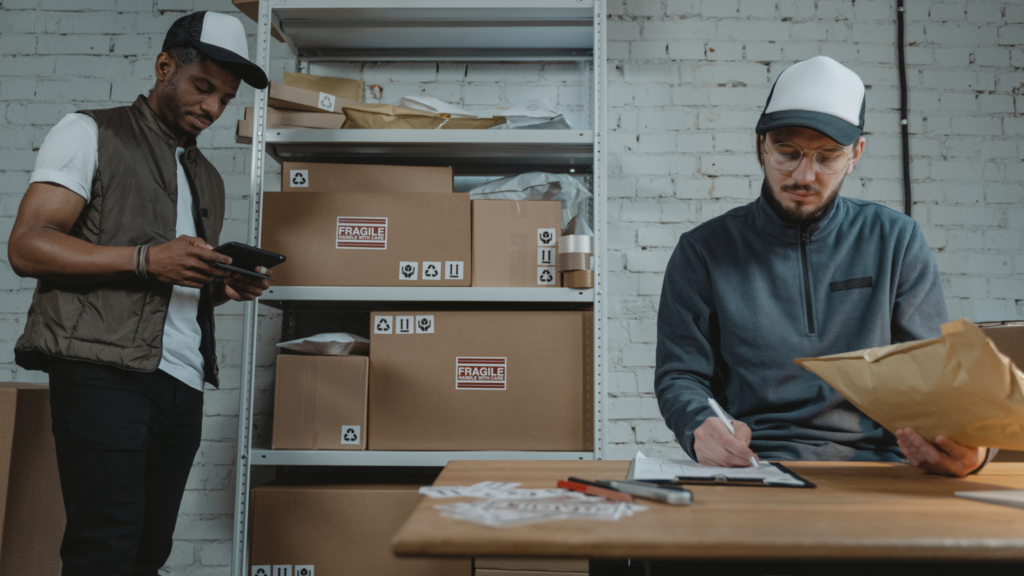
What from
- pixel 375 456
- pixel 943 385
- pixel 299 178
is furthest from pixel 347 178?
pixel 943 385

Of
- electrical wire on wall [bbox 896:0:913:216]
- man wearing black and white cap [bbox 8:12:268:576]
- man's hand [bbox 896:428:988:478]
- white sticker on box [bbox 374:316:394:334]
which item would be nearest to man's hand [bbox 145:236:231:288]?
man wearing black and white cap [bbox 8:12:268:576]

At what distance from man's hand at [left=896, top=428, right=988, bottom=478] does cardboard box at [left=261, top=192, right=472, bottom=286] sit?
1089mm

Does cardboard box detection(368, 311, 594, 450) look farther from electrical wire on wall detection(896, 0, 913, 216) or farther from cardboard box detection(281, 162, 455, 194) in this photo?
electrical wire on wall detection(896, 0, 913, 216)

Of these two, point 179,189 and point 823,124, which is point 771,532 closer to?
point 823,124

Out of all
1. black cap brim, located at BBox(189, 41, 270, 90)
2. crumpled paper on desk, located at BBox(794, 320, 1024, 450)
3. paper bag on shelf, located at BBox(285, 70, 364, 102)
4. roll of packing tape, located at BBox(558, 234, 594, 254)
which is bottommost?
crumpled paper on desk, located at BBox(794, 320, 1024, 450)

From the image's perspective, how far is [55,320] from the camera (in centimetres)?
119

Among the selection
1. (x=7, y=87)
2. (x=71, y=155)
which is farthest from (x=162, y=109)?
(x=7, y=87)

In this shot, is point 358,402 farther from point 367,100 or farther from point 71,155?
point 367,100

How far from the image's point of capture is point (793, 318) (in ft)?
3.78

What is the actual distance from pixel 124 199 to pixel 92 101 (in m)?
1.12

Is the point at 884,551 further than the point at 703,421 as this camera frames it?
No

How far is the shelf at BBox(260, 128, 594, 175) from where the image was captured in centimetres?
169

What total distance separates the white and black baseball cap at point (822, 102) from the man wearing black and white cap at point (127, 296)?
1.13m

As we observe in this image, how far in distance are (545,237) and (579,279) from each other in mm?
156
